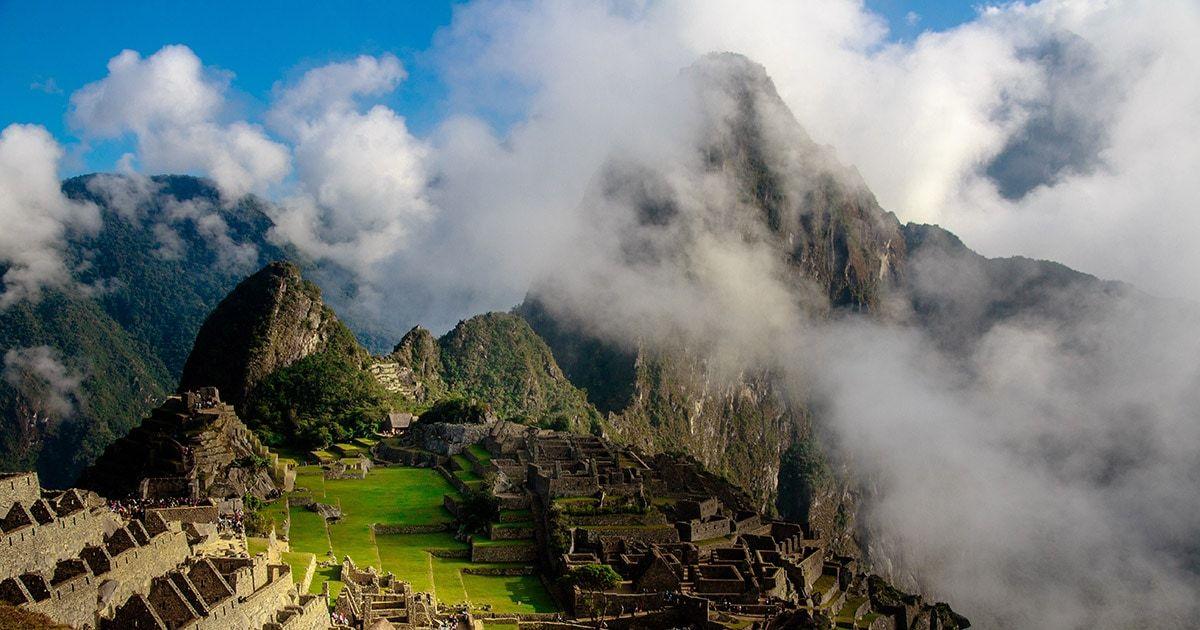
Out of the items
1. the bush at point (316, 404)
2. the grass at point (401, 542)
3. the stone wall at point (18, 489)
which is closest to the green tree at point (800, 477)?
the bush at point (316, 404)

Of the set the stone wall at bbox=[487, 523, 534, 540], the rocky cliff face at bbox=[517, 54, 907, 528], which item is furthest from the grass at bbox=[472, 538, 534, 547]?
the rocky cliff face at bbox=[517, 54, 907, 528]

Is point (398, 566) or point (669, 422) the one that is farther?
point (669, 422)

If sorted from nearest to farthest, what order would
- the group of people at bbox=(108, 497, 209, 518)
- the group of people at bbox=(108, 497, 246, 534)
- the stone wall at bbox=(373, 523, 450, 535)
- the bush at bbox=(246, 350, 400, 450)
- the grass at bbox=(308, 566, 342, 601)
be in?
the grass at bbox=(308, 566, 342, 601), the group of people at bbox=(108, 497, 246, 534), the group of people at bbox=(108, 497, 209, 518), the stone wall at bbox=(373, 523, 450, 535), the bush at bbox=(246, 350, 400, 450)

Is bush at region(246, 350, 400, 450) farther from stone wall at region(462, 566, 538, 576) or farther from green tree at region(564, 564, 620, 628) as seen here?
green tree at region(564, 564, 620, 628)

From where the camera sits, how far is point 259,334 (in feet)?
217

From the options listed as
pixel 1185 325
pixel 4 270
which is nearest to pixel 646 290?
pixel 4 270

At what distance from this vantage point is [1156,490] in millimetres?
138125

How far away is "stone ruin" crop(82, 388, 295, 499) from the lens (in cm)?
3906

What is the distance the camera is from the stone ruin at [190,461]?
39062 mm

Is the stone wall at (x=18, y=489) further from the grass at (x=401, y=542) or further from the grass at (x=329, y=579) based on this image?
the grass at (x=401, y=542)

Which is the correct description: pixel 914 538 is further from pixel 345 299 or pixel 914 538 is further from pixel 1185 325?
pixel 345 299

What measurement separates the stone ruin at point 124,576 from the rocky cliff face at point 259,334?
42.5 m

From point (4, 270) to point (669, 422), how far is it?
77234 millimetres

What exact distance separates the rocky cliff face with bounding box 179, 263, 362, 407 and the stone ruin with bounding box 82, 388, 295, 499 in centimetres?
1587
